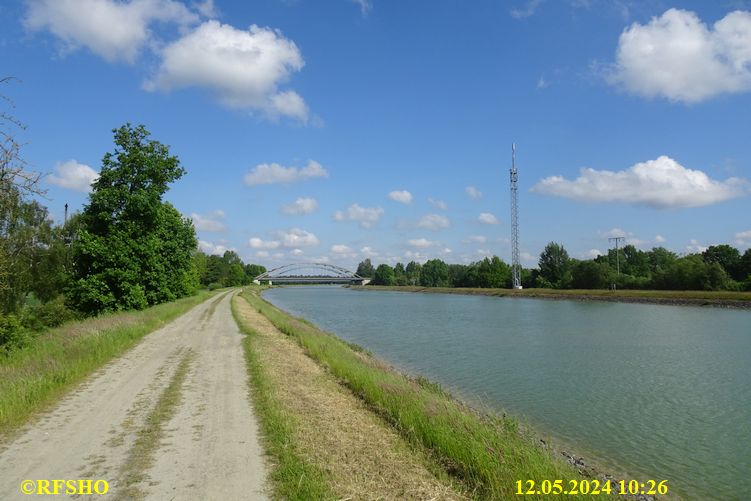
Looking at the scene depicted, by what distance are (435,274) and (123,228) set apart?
151m

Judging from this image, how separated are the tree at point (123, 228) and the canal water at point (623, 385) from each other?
14.6 meters

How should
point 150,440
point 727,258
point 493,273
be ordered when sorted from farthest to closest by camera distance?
point 493,273, point 727,258, point 150,440

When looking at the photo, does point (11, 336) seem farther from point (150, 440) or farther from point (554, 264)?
point (554, 264)

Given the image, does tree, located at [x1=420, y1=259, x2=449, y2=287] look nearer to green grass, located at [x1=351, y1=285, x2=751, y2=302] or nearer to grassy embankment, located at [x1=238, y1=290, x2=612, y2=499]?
green grass, located at [x1=351, y1=285, x2=751, y2=302]

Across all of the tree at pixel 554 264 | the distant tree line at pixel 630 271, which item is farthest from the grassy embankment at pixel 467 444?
the tree at pixel 554 264

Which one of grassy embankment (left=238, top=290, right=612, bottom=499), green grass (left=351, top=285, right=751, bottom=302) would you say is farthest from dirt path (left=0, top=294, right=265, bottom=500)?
green grass (left=351, top=285, right=751, bottom=302)

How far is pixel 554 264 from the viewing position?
11831 centimetres

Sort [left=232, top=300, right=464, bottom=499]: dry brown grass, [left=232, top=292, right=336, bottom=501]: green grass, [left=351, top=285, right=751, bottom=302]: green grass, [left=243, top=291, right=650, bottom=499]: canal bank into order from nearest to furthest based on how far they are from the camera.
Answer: [left=232, top=292, right=336, bottom=501]: green grass
[left=232, top=300, right=464, bottom=499]: dry brown grass
[left=243, top=291, right=650, bottom=499]: canal bank
[left=351, top=285, right=751, bottom=302]: green grass

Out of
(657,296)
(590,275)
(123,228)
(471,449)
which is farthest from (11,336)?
(590,275)

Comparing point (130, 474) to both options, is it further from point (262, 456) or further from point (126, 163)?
point (126, 163)

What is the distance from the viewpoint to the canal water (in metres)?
10.8

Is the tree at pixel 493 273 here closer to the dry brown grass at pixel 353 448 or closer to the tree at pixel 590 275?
the tree at pixel 590 275

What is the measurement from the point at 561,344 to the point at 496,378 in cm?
1146

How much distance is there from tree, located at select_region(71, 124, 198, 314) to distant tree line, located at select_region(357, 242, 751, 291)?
260ft
